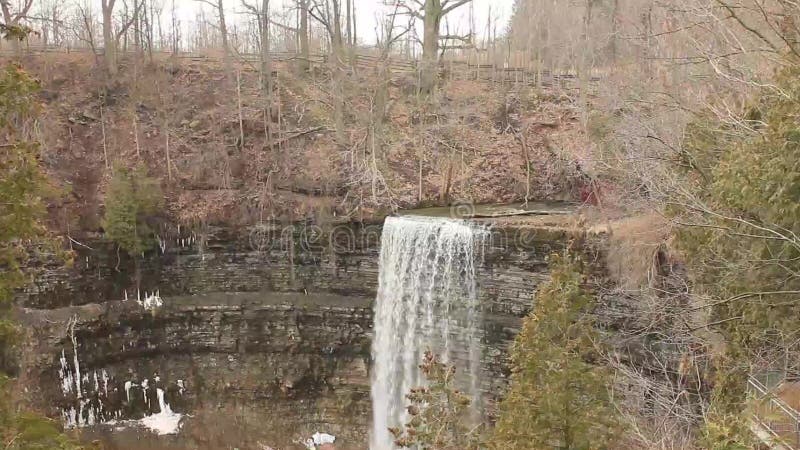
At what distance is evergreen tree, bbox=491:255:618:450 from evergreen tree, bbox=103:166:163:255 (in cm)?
1626

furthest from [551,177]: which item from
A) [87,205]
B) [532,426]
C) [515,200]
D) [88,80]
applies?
[88,80]

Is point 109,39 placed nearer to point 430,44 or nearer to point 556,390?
point 430,44

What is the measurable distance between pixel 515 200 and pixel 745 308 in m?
15.5

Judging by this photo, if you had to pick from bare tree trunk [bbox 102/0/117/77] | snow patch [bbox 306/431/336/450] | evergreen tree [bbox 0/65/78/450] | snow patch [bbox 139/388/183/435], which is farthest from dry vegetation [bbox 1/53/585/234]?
evergreen tree [bbox 0/65/78/450]

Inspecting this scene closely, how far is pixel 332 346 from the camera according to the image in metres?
23.1

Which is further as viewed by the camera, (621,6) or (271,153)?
(621,6)

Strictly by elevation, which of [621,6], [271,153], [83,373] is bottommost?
[83,373]

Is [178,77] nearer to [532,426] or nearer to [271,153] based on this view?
[271,153]

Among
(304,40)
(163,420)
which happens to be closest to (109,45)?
(304,40)

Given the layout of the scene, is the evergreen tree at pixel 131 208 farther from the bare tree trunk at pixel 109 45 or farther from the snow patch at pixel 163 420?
the bare tree trunk at pixel 109 45

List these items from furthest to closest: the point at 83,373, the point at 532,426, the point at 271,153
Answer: the point at 271,153, the point at 83,373, the point at 532,426

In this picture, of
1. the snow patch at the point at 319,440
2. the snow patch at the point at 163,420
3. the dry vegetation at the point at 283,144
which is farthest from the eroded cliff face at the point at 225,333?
the dry vegetation at the point at 283,144

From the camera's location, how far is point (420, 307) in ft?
68.7

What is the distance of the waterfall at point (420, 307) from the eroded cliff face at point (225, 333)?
0.93 metres
